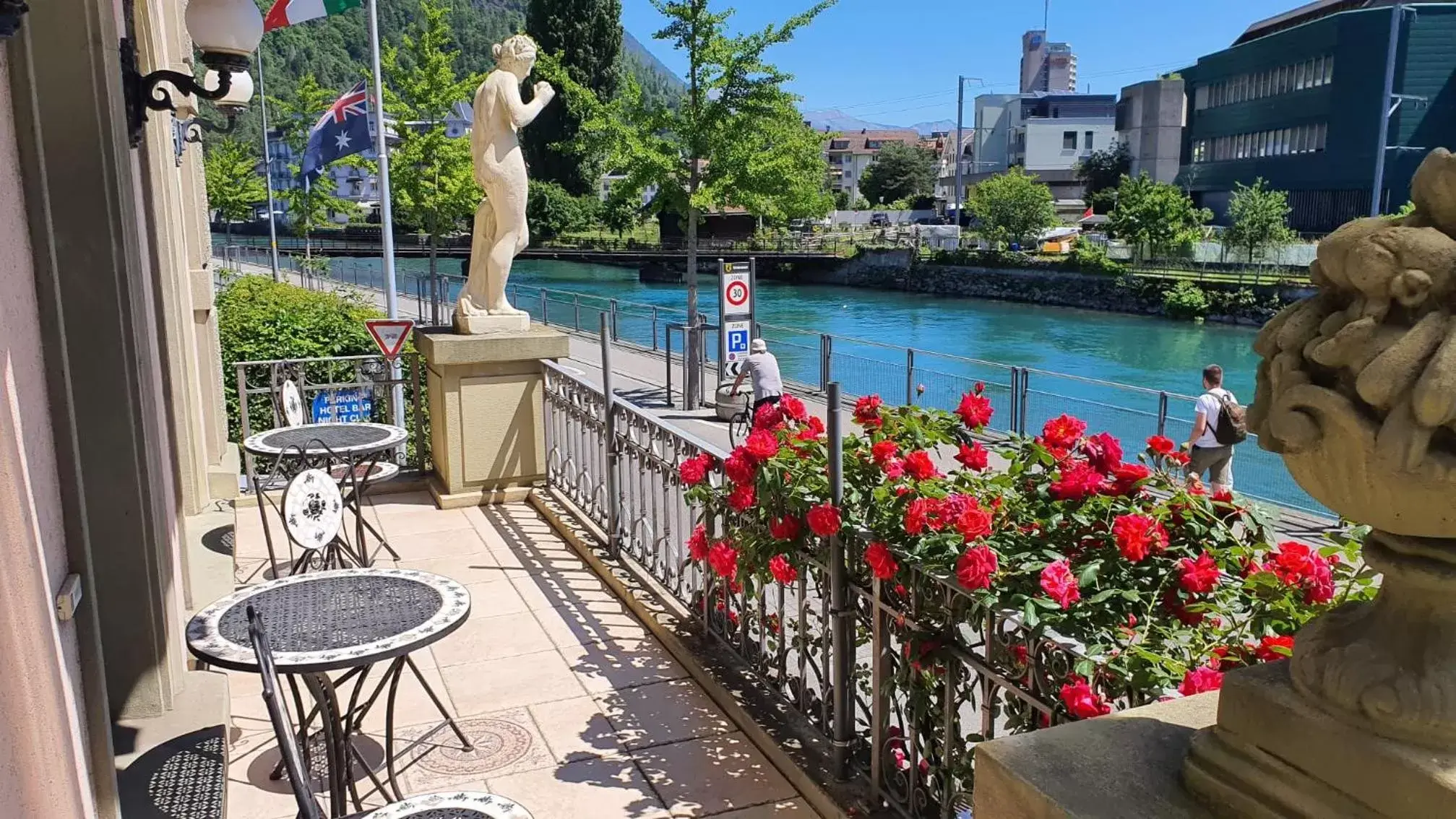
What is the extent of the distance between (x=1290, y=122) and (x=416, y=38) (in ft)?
149

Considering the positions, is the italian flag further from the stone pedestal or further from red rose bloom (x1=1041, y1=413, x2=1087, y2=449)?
red rose bloom (x1=1041, y1=413, x2=1087, y2=449)

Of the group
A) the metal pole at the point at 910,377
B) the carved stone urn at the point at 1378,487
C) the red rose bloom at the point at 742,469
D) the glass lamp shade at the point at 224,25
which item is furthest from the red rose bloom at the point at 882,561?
the metal pole at the point at 910,377

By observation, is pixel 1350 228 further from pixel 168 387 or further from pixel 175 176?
pixel 175 176

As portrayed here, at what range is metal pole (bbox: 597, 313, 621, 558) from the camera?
20.1 feet

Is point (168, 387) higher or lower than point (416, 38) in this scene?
lower

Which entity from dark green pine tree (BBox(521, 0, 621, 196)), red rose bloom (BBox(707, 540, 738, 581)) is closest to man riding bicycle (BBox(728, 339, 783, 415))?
red rose bloom (BBox(707, 540, 738, 581))

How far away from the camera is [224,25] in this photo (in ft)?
14.7

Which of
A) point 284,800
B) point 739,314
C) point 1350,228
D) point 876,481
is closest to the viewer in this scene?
point 1350,228

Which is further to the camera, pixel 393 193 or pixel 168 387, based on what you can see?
pixel 393 193

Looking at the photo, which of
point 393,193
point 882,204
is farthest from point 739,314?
point 882,204

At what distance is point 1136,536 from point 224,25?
4127 millimetres

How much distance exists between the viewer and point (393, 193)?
101 ft

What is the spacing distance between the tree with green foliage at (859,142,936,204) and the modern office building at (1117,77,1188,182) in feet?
72.4

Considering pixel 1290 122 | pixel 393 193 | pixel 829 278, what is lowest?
pixel 829 278
